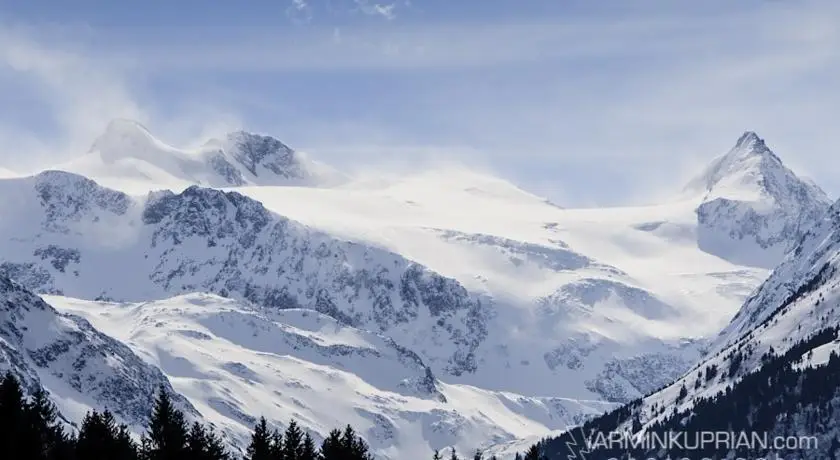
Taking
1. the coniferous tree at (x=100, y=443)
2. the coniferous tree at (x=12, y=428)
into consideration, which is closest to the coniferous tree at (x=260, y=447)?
the coniferous tree at (x=100, y=443)

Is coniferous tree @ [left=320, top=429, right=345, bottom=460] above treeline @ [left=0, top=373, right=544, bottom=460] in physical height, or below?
above

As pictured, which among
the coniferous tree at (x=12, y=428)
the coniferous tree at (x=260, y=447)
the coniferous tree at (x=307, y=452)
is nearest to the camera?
the coniferous tree at (x=12, y=428)

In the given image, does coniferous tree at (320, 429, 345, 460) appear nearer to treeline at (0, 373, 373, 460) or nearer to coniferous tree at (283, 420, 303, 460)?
coniferous tree at (283, 420, 303, 460)

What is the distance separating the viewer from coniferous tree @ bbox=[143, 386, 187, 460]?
56.2 metres

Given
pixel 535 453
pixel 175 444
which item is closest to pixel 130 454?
pixel 175 444

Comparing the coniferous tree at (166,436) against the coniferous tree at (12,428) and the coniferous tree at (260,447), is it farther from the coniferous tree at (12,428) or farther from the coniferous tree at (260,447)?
the coniferous tree at (12,428)

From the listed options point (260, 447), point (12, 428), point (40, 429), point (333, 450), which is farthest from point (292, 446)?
point (12, 428)

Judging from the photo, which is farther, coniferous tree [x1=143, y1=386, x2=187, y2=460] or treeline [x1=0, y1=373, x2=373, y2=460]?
coniferous tree [x1=143, y1=386, x2=187, y2=460]

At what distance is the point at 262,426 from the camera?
220ft

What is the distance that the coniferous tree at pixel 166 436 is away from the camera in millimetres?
56188

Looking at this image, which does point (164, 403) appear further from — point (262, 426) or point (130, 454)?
point (262, 426)

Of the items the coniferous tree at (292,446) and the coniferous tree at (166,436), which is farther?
the coniferous tree at (292,446)

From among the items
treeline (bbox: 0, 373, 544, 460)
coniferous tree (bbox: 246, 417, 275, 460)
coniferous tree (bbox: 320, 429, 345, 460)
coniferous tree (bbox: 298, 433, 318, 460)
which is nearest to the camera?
treeline (bbox: 0, 373, 544, 460)

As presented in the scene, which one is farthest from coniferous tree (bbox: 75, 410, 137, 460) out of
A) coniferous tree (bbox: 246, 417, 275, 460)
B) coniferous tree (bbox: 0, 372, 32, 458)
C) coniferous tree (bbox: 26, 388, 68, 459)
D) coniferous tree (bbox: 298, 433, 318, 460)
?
coniferous tree (bbox: 298, 433, 318, 460)
